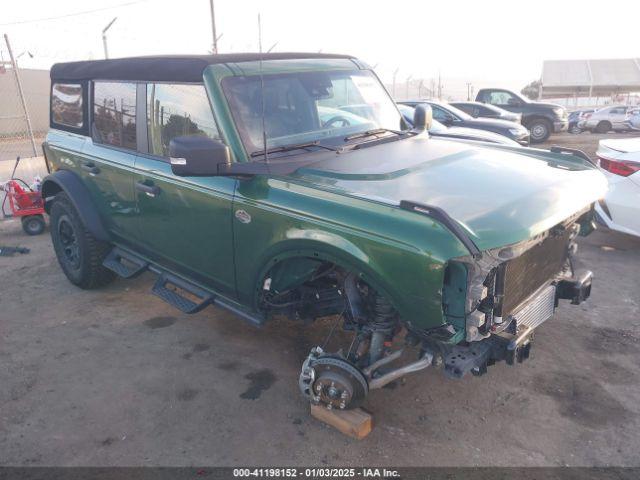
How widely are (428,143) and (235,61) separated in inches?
57.9

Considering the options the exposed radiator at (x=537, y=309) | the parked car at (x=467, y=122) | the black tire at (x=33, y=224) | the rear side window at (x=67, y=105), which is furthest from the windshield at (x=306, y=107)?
the parked car at (x=467, y=122)

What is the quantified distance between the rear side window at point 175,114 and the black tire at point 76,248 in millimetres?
1476

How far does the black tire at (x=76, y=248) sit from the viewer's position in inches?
193

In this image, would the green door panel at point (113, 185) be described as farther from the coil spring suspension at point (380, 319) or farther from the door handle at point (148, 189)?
the coil spring suspension at point (380, 319)

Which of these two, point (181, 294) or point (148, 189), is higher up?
point (148, 189)

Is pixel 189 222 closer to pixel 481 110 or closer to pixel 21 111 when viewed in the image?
pixel 481 110

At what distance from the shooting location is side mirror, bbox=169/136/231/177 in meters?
2.91

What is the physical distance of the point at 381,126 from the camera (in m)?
4.03

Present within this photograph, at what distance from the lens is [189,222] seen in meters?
3.61

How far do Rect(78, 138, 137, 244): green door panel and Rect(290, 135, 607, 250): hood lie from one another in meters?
1.68

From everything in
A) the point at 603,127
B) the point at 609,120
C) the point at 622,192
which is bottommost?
the point at 603,127

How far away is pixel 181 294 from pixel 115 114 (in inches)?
62.4

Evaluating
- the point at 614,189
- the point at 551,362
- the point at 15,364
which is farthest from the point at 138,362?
the point at 614,189

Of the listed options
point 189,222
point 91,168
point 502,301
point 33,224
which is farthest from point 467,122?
point 502,301
